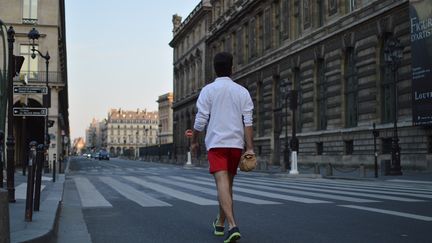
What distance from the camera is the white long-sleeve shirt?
6.31 meters

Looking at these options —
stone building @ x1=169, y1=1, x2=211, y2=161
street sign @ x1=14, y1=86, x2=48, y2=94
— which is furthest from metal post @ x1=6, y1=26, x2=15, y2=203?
stone building @ x1=169, y1=1, x2=211, y2=161

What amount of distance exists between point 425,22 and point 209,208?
20721 millimetres

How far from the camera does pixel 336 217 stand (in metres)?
8.91

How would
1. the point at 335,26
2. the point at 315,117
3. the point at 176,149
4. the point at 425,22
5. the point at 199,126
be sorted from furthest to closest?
the point at 176,149 → the point at 315,117 → the point at 335,26 → the point at 425,22 → the point at 199,126

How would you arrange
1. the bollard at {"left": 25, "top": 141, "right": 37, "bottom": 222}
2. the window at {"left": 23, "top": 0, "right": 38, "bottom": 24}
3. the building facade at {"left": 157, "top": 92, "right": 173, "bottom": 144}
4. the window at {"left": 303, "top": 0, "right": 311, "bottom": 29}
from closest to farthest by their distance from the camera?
the bollard at {"left": 25, "top": 141, "right": 37, "bottom": 222} → the window at {"left": 303, "top": 0, "right": 311, "bottom": 29} → the window at {"left": 23, "top": 0, "right": 38, "bottom": 24} → the building facade at {"left": 157, "top": 92, "right": 173, "bottom": 144}

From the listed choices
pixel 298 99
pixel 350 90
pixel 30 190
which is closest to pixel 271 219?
pixel 30 190

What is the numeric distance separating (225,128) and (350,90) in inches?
1232

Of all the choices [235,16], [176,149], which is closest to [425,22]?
[235,16]

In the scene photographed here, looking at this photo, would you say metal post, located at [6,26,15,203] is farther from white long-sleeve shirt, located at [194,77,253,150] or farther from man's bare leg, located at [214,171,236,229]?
man's bare leg, located at [214,171,236,229]

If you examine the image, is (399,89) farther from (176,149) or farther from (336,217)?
(176,149)

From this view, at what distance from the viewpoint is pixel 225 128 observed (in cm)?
635

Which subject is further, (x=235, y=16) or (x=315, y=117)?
(x=235, y=16)

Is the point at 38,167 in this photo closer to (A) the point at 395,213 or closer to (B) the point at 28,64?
(A) the point at 395,213

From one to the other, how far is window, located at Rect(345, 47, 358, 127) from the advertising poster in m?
7.34
